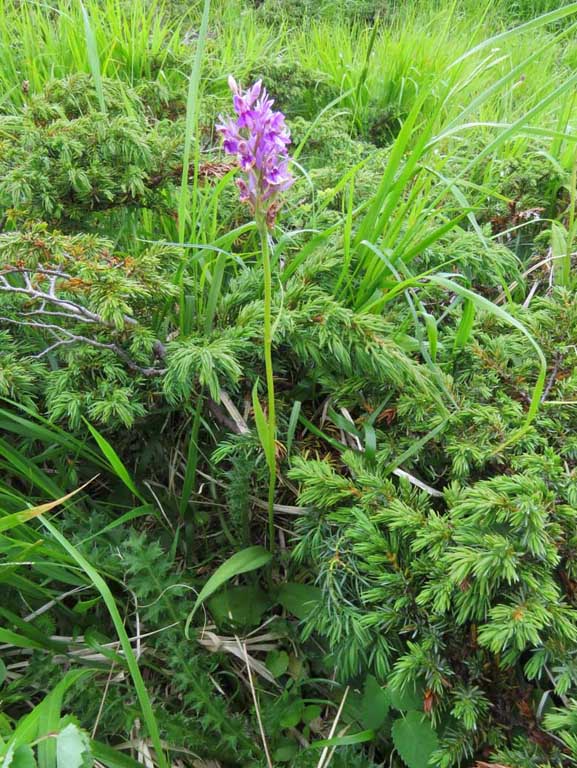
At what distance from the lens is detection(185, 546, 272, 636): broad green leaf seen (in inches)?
44.7

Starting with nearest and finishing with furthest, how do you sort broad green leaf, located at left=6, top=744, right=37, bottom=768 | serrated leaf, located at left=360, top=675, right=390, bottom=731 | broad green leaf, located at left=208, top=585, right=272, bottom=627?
broad green leaf, located at left=6, top=744, right=37, bottom=768 < serrated leaf, located at left=360, top=675, right=390, bottom=731 < broad green leaf, located at left=208, top=585, right=272, bottom=627

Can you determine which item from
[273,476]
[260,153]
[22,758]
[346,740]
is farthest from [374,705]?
[260,153]

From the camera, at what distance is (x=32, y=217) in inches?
55.0

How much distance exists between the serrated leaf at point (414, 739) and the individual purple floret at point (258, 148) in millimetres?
938

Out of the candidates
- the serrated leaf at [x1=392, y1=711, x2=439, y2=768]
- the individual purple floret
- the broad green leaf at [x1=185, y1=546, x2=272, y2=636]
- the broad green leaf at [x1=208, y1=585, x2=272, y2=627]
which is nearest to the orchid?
the individual purple floret

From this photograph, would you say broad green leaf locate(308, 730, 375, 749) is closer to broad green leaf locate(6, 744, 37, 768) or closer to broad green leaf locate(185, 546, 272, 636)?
broad green leaf locate(185, 546, 272, 636)

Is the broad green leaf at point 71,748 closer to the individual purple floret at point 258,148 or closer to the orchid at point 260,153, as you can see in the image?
the orchid at point 260,153

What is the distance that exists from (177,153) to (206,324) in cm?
52

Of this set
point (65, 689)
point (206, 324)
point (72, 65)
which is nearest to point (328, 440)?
Answer: point (206, 324)

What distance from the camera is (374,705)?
41.8 inches

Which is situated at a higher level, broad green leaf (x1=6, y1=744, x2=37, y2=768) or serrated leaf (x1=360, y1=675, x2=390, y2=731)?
broad green leaf (x1=6, y1=744, x2=37, y2=768)

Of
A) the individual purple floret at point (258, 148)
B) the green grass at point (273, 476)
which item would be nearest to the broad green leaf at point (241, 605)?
the green grass at point (273, 476)

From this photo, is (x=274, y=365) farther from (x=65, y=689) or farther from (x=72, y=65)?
(x=72, y=65)

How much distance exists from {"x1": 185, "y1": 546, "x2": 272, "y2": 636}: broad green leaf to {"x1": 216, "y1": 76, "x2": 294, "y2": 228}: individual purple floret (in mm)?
711
